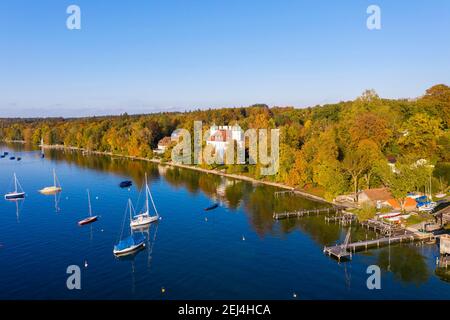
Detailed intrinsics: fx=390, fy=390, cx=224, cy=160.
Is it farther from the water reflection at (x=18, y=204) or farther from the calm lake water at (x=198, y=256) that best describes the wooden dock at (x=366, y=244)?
the water reflection at (x=18, y=204)

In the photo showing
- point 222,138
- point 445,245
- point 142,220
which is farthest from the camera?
point 222,138

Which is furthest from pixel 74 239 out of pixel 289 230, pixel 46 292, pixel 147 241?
pixel 289 230

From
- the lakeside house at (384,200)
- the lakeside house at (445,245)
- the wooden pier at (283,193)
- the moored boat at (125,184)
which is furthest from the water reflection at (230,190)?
the lakeside house at (445,245)

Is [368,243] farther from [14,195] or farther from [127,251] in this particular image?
[14,195]

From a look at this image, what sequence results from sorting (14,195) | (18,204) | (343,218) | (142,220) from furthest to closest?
(14,195), (18,204), (142,220), (343,218)

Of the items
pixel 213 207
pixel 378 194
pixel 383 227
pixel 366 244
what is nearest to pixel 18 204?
pixel 213 207

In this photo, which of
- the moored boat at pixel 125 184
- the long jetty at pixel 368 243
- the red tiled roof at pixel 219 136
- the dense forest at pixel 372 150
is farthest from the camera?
the red tiled roof at pixel 219 136

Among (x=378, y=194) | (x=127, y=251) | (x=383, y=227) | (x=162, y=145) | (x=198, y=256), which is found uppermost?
(x=162, y=145)

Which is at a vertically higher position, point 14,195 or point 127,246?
point 14,195

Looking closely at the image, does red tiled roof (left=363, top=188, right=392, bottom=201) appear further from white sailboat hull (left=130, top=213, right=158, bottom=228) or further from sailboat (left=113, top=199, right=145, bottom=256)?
sailboat (left=113, top=199, right=145, bottom=256)
